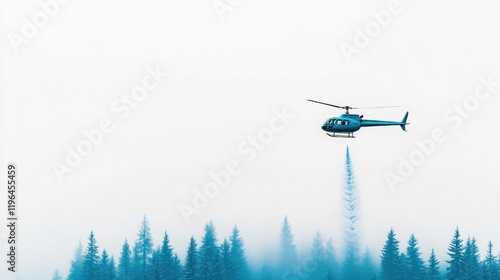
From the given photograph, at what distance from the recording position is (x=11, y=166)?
538ft

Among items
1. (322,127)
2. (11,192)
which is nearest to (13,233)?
(11,192)

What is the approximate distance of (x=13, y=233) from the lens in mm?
164250

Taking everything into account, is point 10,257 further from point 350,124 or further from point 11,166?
point 350,124

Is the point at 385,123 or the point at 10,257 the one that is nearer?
the point at 385,123

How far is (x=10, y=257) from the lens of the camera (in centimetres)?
17488

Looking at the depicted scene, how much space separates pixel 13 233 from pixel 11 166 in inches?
309

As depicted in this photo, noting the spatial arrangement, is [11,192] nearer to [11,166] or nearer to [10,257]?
[11,166]

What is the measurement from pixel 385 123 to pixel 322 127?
7844 millimetres

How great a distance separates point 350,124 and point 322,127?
3.24 metres

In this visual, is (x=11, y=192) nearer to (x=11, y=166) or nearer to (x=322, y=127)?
(x=11, y=166)

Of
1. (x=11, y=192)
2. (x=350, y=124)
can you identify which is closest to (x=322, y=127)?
(x=350, y=124)

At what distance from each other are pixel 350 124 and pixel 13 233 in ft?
136

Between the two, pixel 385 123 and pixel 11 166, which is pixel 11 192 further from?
pixel 385 123

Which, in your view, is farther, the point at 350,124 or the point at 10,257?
the point at 10,257
